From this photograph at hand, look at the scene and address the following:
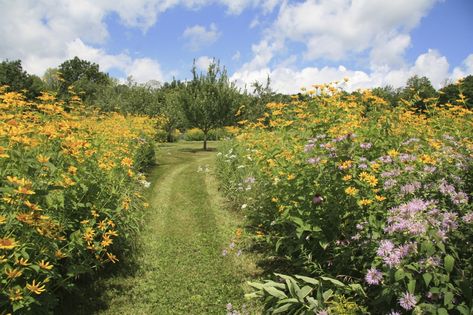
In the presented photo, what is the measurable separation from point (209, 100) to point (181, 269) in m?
16.2

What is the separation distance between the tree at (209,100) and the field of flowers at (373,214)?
15.2 meters

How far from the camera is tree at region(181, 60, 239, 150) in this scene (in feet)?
68.5

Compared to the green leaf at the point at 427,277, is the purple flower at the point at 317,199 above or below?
above

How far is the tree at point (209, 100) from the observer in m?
20.9

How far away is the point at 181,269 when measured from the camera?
5.35m

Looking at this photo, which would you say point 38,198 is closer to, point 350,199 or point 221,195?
point 350,199

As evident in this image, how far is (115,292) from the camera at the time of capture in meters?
4.59

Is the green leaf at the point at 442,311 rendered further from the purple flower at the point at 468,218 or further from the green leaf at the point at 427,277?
the purple flower at the point at 468,218

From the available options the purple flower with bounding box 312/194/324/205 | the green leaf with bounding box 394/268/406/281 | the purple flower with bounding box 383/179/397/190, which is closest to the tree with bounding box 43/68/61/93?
the purple flower with bounding box 312/194/324/205

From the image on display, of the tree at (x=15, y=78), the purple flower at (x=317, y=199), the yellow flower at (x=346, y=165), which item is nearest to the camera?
the yellow flower at (x=346, y=165)

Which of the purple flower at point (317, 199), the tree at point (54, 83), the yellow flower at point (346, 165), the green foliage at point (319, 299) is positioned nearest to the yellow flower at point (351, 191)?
the yellow flower at point (346, 165)

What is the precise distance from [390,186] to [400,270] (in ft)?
2.94

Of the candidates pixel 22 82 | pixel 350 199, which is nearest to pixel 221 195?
pixel 350 199

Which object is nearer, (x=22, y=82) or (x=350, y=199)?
(x=350, y=199)
